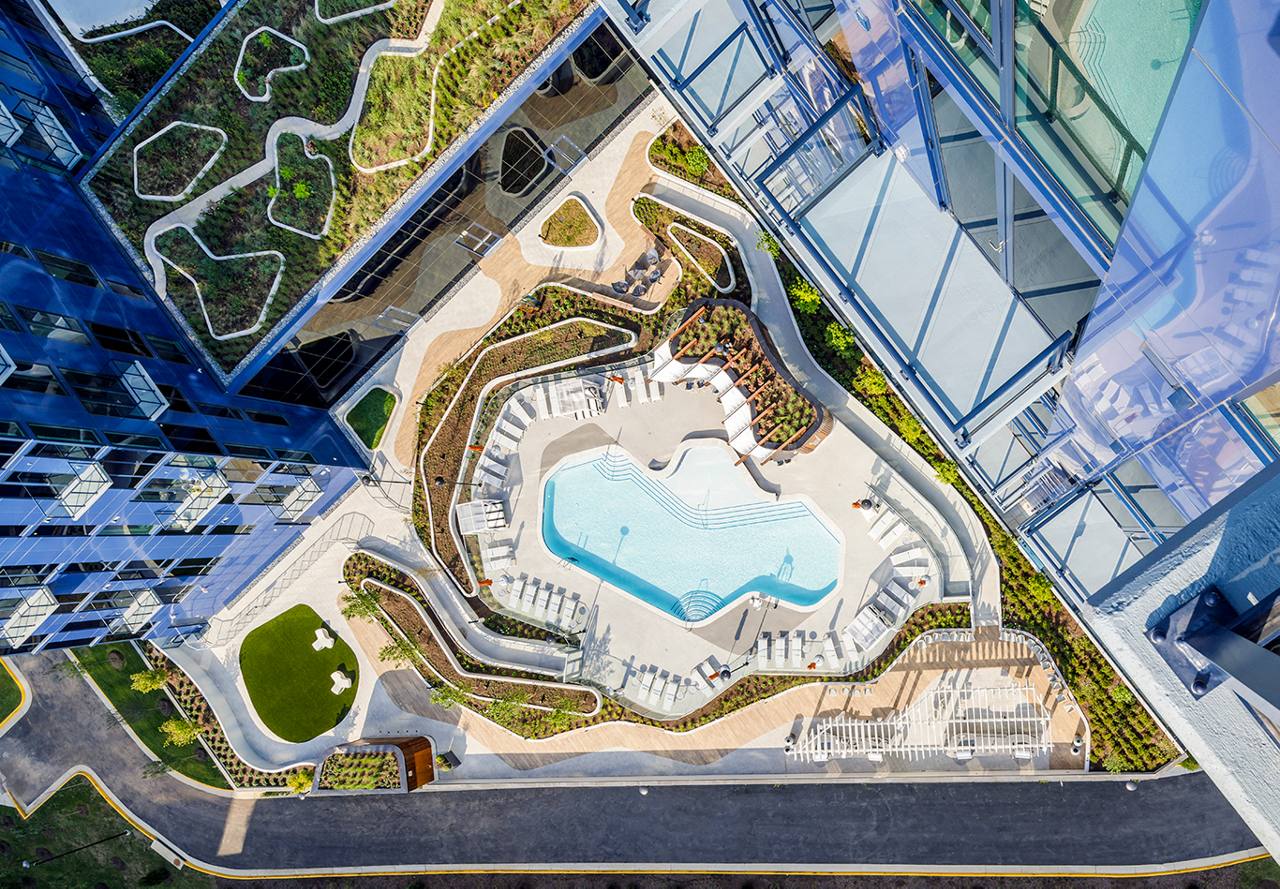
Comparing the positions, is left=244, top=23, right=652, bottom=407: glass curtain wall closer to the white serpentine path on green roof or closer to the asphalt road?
the white serpentine path on green roof

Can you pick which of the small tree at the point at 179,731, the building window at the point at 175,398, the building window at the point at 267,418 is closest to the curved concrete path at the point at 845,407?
the building window at the point at 267,418

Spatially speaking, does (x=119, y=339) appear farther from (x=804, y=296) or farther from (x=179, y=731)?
(x=804, y=296)

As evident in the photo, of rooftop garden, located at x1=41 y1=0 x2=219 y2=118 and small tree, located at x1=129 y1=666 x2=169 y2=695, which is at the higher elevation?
rooftop garden, located at x1=41 y1=0 x2=219 y2=118

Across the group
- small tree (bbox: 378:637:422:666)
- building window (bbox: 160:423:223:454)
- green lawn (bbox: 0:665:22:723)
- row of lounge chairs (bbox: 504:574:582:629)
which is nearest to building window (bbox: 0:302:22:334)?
building window (bbox: 160:423:223:454)

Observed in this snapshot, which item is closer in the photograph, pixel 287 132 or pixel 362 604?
pixel 287 132

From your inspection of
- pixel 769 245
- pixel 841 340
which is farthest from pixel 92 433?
pixel 841 340

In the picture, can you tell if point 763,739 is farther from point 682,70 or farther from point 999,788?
point 682,70

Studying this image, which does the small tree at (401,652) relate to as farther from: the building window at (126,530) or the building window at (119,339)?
the building window at (119,339)

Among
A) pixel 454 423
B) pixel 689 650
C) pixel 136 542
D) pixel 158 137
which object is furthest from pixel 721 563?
pixel 158 137
